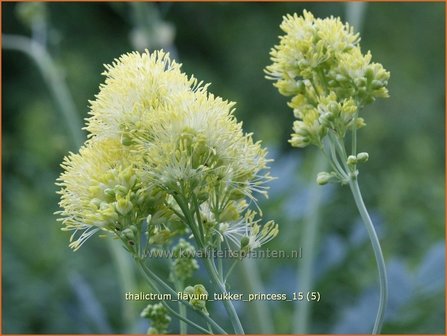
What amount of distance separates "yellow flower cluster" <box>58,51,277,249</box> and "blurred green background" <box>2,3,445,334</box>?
1.50 meters

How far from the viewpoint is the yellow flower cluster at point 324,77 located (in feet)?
5.59

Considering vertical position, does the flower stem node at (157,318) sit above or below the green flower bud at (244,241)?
below

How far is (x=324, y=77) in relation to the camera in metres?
1.75

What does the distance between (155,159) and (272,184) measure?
230cm

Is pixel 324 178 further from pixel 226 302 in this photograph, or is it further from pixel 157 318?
pixel 157 318

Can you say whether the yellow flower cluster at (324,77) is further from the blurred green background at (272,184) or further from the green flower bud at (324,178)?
the blurred green background at (272,184)

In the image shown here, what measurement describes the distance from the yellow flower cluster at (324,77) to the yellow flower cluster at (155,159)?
0.68 ft

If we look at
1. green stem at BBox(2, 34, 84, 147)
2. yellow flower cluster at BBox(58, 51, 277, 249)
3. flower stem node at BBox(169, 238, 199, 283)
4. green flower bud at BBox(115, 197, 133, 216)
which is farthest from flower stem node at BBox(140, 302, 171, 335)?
green stem at BBox(2, 34, 84, 147)

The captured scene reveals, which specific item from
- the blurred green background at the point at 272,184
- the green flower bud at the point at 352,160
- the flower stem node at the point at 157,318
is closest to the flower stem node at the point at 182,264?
the flower stem node at the point at 157,318

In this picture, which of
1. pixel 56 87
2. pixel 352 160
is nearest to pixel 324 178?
pixel 352 160

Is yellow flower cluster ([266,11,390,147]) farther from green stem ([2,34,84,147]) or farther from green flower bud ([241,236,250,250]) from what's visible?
green stem ([2,34,84,147])

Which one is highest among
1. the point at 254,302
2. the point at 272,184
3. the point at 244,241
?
the point at 272,184

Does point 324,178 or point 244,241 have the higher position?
point 324,178

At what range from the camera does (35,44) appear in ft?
12.8
